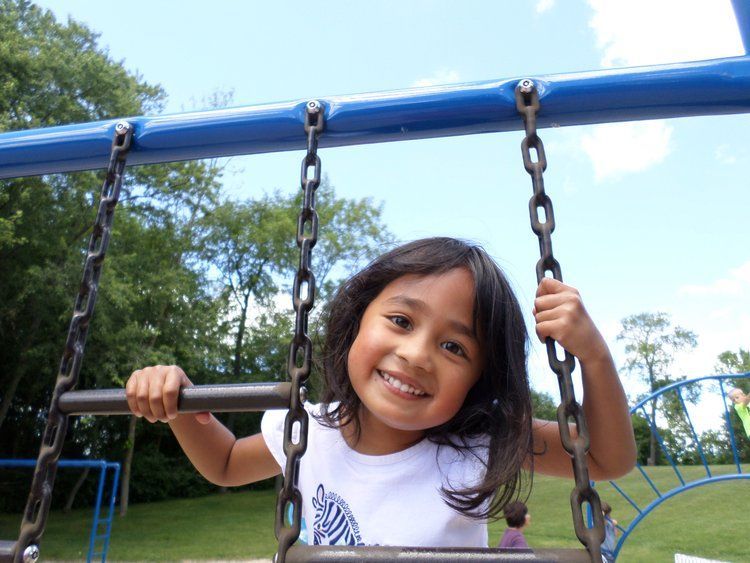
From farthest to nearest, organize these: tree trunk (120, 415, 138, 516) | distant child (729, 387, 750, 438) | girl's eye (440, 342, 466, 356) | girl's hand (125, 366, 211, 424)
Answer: tree trunk (120, 415, 138, 516) < distant child (729, 387, 750, 438) < girl's eye (440, 342, 466, 356) < girl's hand (125, 366, 211, 424)

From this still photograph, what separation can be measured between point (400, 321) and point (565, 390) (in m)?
0.42

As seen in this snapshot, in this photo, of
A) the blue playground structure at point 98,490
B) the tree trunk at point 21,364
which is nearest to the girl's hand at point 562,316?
the blue playground structure at point 98,490

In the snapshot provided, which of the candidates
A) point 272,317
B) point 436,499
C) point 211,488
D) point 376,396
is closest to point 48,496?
point 376,396

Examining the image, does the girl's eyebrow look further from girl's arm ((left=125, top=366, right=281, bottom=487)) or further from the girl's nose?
girl's arm ((left=125, top=366, right=281, bottom=487))

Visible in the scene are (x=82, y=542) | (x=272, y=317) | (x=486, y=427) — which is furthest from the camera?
(x=272, y=317)

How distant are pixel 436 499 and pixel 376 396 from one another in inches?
10.0

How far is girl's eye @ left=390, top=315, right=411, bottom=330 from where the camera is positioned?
1.18 metres

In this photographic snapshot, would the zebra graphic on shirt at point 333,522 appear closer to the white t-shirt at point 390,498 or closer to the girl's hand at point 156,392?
the white t-shirt at point 390,498

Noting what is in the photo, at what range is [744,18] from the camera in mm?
1234

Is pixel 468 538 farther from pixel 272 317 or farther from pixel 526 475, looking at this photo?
pixel 272 317

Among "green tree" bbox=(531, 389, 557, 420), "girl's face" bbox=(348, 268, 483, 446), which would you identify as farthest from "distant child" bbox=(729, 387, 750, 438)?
"girl's face" bbox=(348, 268, 483, 446)

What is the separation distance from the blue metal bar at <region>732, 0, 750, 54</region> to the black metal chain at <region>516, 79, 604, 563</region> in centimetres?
43

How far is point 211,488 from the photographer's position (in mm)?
19766

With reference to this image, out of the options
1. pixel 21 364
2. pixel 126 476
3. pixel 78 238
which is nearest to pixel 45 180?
pixel 78 238
